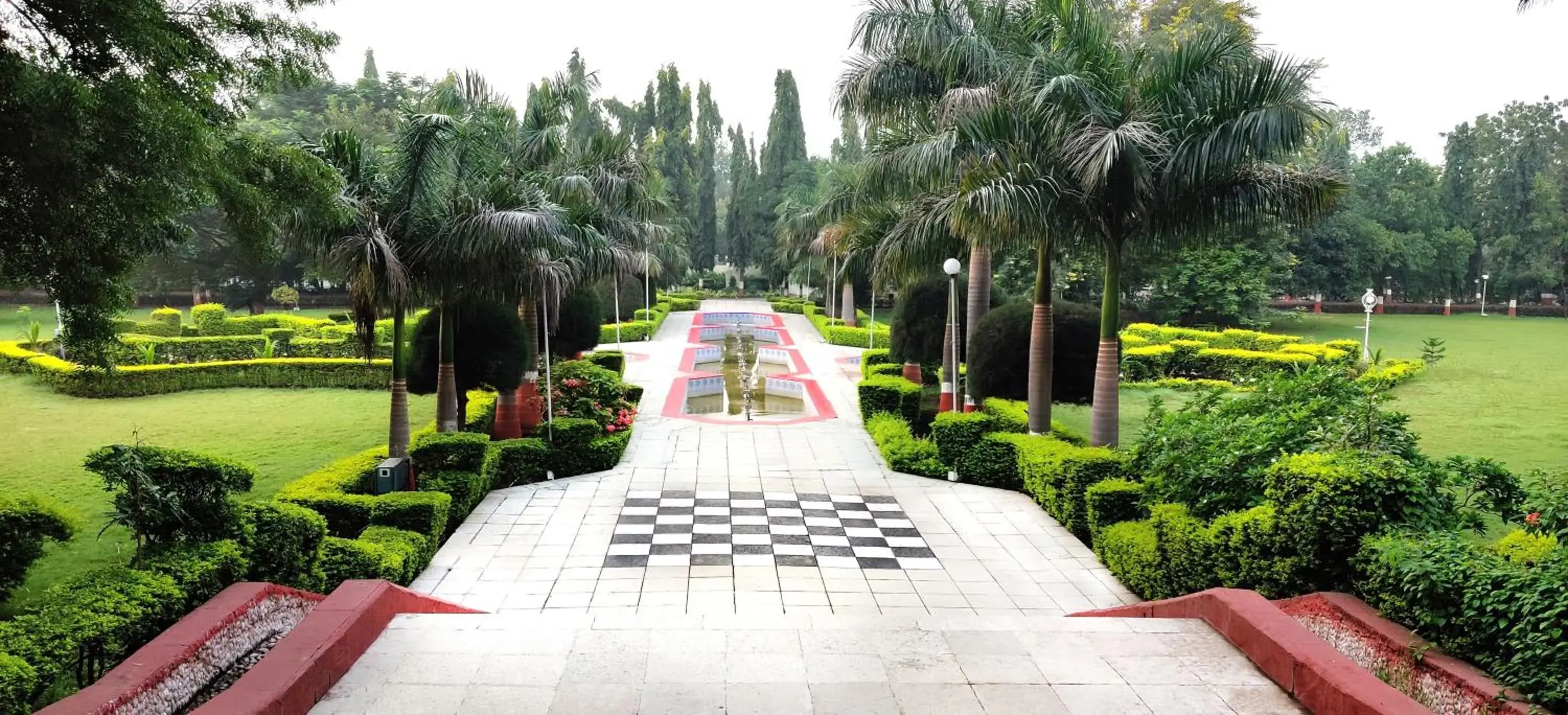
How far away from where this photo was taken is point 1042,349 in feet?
36.2

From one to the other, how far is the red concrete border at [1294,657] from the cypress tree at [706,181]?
48.9 meters

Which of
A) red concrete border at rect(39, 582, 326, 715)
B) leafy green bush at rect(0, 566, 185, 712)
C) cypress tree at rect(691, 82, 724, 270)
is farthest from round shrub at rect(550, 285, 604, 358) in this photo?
cypress tree at rect(691, 82, 724, 270)

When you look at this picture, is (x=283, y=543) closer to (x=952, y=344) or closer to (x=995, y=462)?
(x=995, y=462)

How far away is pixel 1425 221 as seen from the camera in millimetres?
46000

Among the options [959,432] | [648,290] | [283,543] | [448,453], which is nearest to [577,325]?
[448,453]

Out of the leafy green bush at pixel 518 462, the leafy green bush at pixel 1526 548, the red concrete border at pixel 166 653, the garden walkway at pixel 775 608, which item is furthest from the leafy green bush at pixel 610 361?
the leafy green bush at pixel 1526 548

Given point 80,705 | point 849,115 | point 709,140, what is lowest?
point 80,705

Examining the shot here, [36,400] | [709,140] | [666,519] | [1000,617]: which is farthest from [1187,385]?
[709,140]

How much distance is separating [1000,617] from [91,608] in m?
4.88

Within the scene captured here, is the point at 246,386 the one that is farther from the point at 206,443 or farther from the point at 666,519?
the point at 666,519

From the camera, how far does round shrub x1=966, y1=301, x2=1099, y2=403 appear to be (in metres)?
12.4

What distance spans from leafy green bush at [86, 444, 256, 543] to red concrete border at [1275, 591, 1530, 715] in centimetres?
578

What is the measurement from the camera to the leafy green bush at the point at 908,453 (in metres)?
12.1

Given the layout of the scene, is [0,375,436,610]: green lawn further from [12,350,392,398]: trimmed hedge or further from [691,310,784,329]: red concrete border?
[691,310,784,329]: red concrete border
